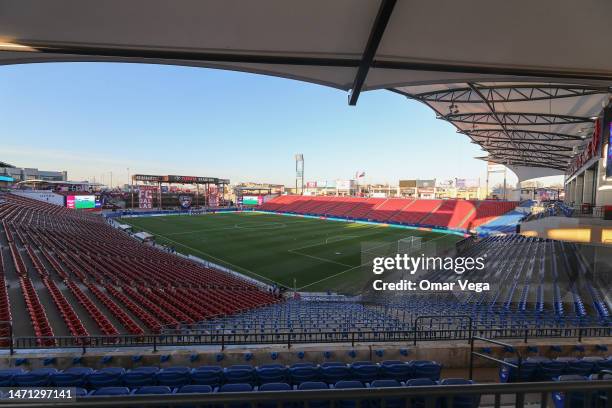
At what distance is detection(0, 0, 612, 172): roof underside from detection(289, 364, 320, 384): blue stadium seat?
4243mm

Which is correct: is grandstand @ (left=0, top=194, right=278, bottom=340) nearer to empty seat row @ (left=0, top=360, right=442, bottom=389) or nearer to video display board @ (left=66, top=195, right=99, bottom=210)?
empty seat row @ (left=0, top=360, right=442, bottom=389)

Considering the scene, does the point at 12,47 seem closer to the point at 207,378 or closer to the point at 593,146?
the point at 207,378

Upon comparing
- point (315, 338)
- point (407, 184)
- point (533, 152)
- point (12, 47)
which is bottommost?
point (315, 338)

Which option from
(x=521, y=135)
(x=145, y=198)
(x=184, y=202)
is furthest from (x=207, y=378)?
(x=184, y=202)

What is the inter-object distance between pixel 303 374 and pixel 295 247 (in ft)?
101

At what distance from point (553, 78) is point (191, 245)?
37.2m

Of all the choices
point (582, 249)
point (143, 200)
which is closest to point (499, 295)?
point (582, 249)

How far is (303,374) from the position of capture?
14.9ft

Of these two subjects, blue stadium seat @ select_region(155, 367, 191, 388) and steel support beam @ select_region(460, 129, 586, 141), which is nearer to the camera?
blue stadium seat @ select_region(155, 367, 191, 388)

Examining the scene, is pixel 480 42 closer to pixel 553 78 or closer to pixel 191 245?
pixel 553 78

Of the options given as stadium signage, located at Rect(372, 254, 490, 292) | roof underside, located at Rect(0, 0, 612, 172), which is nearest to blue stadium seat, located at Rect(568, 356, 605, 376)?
roof underside, located at Rect(0, 0, 612, 172)

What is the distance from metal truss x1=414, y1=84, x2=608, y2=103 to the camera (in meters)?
13.8

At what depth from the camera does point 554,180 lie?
116000mm

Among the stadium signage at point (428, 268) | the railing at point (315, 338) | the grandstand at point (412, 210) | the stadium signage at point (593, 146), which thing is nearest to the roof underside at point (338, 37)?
the railing at point (315, 338)
